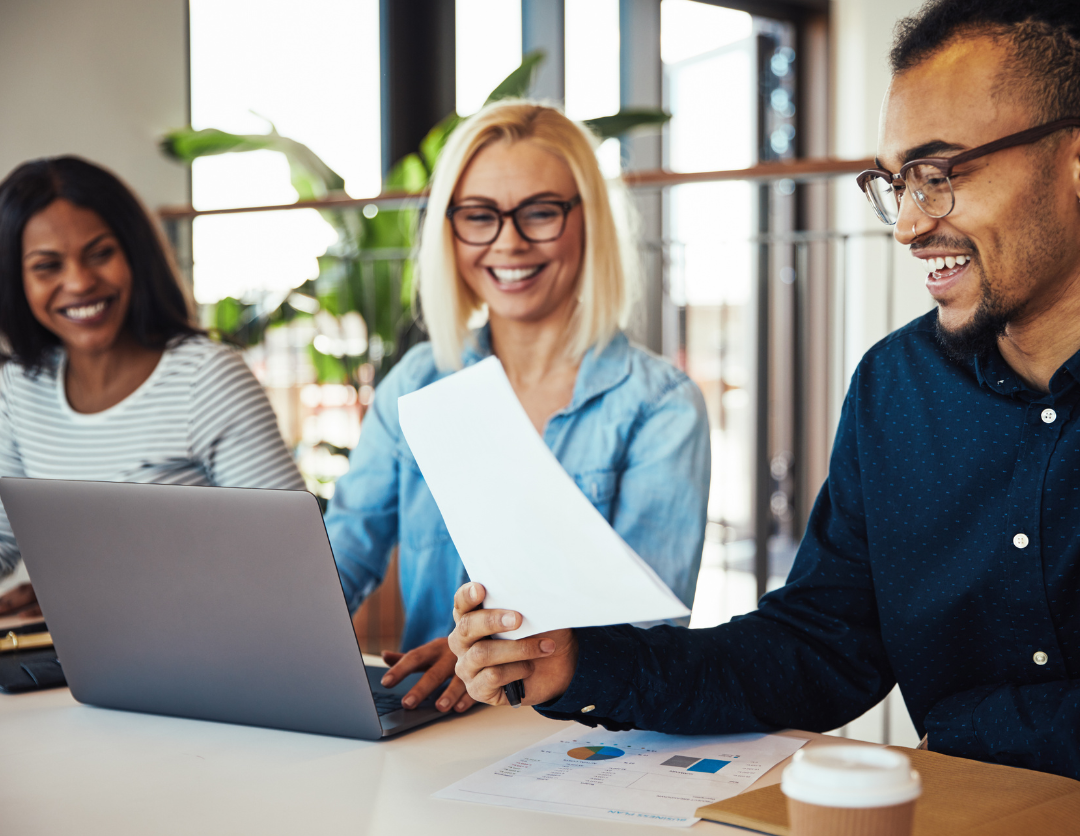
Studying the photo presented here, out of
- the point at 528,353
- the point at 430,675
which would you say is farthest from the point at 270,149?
the point at 430,675

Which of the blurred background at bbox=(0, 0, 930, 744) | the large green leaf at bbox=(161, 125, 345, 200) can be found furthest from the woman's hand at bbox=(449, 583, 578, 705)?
the large green leaf at bbox=(161, 125, 345, 200)

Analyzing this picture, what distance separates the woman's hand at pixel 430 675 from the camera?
99 centimetres

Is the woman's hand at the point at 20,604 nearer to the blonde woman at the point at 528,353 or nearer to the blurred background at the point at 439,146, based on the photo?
the blonde woman at the point at 528,353

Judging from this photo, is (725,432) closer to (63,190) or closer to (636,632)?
(63,190)

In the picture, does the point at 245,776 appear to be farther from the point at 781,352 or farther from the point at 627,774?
the point at 781,352

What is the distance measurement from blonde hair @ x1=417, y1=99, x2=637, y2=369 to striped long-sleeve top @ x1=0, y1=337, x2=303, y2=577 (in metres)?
0.35

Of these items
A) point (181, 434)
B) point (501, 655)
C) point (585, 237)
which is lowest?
point (501, 655)

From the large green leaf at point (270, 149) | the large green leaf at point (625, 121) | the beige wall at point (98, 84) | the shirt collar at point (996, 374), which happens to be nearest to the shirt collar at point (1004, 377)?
the shirt collar at point (996, 374)

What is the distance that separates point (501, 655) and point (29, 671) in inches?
24.5

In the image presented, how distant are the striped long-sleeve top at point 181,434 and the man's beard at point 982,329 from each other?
1.07m

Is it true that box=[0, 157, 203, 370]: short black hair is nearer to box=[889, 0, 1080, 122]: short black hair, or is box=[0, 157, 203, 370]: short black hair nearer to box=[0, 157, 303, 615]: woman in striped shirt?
box=[0, 157, 303, 615]: woman in striped shirt

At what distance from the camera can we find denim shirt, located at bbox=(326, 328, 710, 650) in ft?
4.65

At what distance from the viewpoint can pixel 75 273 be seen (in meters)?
1.73

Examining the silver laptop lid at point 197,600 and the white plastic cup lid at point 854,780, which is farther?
the silver laptop lid at point 197,600
